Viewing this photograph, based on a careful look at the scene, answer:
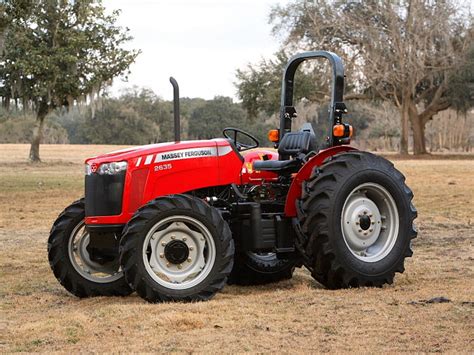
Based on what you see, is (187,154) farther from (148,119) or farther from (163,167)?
(148,119)

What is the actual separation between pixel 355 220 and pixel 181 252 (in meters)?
1.59

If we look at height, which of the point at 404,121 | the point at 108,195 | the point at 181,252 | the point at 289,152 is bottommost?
the point at 181,252

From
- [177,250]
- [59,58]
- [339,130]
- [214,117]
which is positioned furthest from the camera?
[214,117]

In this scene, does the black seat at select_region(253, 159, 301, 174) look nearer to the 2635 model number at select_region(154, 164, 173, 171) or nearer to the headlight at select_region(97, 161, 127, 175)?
the 2635 model number at select_region(154, 164, 173, 171)

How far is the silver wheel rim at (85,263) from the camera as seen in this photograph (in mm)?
8023

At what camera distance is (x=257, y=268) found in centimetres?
847

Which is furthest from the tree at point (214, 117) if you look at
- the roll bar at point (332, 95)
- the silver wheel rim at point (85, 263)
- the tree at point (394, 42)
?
the silver wheel rim at point (85, 263)

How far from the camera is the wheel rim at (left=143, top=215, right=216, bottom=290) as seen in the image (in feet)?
23.7

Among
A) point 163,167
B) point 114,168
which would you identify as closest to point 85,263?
point 114,168

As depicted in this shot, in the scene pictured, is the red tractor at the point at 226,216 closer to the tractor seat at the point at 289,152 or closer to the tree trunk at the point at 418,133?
the tractor seat at the point at 289,152

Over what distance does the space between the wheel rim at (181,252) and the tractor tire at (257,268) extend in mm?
1119

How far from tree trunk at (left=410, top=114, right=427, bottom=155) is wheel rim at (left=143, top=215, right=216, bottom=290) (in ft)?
155

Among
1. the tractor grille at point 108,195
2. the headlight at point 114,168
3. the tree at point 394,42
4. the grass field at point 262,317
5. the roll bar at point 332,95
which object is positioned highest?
the tree at point 394,42

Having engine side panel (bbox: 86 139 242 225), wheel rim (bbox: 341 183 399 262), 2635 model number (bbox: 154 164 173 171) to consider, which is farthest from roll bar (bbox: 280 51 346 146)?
2635 model number (bbox: 154 164 173 171)
